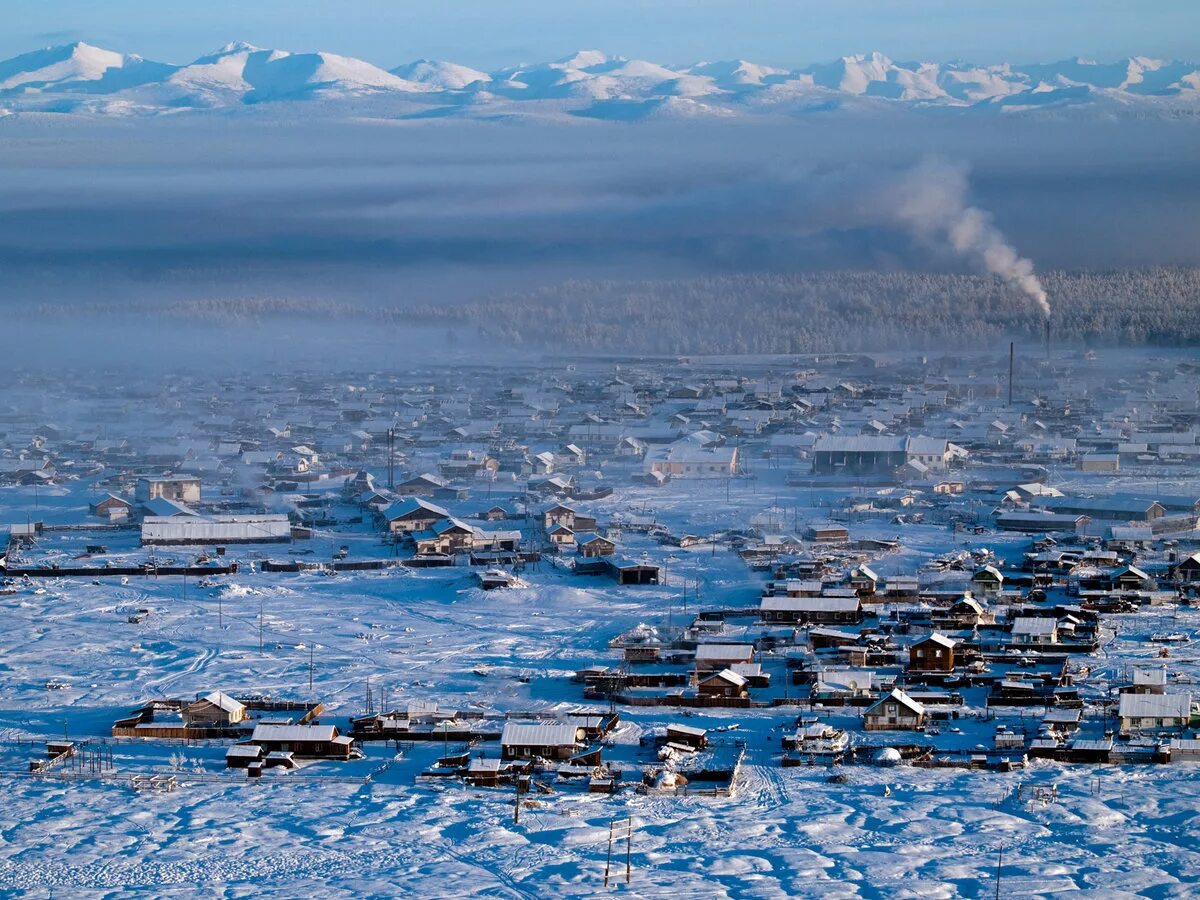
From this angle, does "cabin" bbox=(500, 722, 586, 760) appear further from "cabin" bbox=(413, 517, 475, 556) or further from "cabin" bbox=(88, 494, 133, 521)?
"cabin" bbox=(88, 494, 133, 521)

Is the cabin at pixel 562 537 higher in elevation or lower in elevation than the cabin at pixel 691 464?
lower

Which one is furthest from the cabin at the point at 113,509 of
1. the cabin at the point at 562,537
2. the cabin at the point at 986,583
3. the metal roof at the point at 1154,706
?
the metal roof at the point at 1154,706

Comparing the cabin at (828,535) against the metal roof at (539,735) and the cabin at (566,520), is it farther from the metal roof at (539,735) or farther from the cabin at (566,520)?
the metal roof at (539,735)

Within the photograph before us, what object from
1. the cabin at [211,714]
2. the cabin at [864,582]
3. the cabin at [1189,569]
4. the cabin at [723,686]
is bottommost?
the cabin at [211,714]

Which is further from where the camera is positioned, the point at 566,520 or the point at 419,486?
the point at 419,486

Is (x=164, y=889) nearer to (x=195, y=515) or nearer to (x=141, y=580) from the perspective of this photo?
(x=141, y=580)

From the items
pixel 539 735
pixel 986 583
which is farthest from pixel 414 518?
pixel 539 735

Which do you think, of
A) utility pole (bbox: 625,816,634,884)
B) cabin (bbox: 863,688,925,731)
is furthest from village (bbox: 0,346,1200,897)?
utility pole (bbox: 625,816,634,884)

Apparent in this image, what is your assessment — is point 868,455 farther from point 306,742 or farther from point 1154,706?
point 306,742
